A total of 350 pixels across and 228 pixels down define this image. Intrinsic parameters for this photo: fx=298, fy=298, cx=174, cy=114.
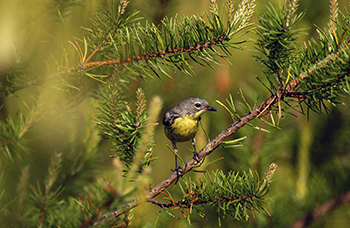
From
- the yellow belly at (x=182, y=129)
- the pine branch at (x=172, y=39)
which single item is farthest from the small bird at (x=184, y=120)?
the pine branch at (x=172, y=39)

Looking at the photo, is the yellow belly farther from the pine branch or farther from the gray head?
the pine branch

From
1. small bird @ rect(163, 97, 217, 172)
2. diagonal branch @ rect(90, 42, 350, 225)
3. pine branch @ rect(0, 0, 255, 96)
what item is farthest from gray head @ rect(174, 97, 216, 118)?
diagonal branch @ rect(90, 42, 350, 225)

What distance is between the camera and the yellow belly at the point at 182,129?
6.19ft

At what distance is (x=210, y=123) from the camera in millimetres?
1895

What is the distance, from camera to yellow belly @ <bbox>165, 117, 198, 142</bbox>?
1887 mm

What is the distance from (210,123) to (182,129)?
182 millimetres

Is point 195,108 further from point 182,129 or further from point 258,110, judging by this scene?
point 258,110

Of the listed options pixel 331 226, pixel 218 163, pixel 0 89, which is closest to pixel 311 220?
pixel 331 226

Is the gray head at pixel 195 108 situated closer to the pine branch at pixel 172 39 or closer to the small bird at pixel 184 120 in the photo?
the small bird at pixel 184 120

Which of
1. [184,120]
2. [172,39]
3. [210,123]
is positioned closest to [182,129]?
[184,120]

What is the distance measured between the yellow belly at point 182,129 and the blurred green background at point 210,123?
3.1 inches

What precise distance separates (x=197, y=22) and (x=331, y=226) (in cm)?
125

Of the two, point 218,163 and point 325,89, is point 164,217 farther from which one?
point 325,89

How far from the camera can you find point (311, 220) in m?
1.49
